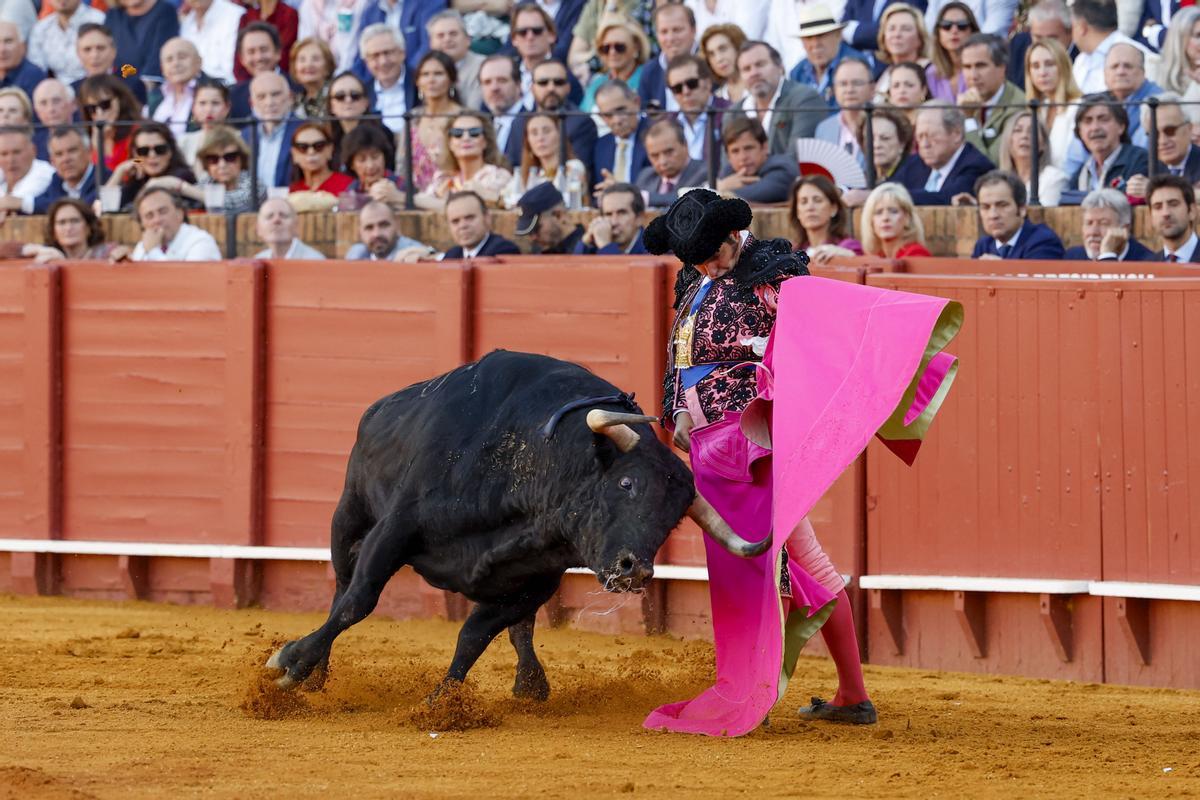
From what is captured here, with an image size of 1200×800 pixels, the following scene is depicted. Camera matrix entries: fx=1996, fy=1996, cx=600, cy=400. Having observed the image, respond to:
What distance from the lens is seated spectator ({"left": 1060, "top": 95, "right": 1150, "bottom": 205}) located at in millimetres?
9039

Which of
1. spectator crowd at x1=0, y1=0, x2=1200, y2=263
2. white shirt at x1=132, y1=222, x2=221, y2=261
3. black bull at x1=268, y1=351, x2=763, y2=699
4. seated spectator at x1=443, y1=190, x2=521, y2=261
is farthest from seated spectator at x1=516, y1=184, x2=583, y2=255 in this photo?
black bull at x1=268, y1=351, x2=763, y2=699

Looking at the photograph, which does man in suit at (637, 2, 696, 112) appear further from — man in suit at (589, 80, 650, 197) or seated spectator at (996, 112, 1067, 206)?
seated spectator at (996, 112, 1067, 206)

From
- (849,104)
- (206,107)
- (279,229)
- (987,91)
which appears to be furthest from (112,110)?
(987,91)

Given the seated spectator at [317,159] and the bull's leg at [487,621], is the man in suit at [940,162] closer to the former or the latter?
the seated spectator at [317,159]

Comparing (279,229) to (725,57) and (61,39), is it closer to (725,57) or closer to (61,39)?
(725,57)

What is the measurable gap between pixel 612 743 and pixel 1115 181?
4.56 m

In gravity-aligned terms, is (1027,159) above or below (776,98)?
below

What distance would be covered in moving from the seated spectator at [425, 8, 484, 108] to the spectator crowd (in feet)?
0.05

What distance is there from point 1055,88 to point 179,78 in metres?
5.39

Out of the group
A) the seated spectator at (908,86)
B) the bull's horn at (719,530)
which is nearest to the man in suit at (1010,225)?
the seated spectator at (908,86)

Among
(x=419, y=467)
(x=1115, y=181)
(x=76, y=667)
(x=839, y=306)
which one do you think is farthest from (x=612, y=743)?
(x=1115, y=181)

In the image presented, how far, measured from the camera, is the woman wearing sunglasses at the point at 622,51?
10.8m

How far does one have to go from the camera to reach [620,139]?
10.2 m

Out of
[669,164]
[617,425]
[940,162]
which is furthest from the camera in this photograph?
[669,164]
